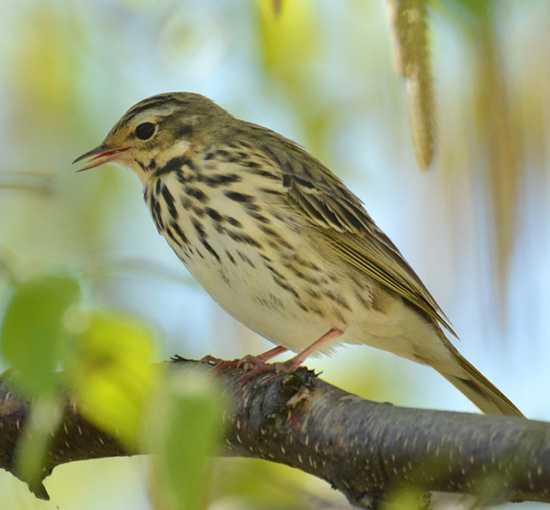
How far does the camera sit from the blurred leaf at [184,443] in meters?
1.44

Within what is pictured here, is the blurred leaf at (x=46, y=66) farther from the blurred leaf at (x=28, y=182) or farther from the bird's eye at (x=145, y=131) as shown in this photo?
the blurred leaf at (x=28, y=182)

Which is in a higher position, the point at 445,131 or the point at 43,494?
the point at 445,131

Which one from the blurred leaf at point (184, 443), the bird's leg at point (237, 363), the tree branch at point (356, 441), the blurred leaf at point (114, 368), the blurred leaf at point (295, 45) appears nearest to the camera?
the blurred leaf at point (184, 443)

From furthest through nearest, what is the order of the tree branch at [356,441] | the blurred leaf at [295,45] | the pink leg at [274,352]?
the pink leg at [274,352] < the blurred leaf at [295,45] < the tree branch at [356,441]

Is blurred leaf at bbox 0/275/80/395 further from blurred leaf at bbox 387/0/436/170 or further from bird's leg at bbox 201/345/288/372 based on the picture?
bird's leg at bbox 201/345/288/372

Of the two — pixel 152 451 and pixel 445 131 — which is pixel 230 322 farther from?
pixel 152 451

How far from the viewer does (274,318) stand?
191 inches

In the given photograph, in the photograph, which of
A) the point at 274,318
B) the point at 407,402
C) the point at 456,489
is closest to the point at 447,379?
the point at 407,402

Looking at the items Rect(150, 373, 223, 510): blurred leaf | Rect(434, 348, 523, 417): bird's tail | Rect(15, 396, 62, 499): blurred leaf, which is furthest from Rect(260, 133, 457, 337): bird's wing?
Rect(150, 373, 223, 510): blurred leaf

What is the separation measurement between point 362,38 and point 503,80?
2.50 m

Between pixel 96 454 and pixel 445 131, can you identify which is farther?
pixel 96 454

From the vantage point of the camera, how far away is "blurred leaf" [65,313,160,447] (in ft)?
5.81

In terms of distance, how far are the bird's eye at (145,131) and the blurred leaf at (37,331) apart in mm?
3435

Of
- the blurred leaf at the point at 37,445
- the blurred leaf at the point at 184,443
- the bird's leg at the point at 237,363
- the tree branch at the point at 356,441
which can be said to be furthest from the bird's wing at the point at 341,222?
the blurred leaf at the point at 184,443
